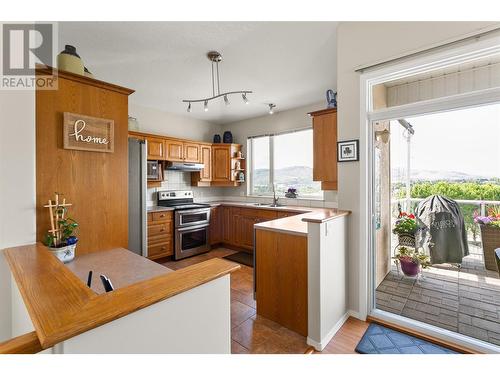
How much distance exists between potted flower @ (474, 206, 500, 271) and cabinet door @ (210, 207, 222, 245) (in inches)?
153

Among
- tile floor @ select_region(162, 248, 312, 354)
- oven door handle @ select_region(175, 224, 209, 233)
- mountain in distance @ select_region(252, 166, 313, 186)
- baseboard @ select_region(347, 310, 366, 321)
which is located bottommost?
tile floor @ select_region(162, 248, 312, 354)

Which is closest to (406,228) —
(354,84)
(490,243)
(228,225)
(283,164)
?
(490,243)

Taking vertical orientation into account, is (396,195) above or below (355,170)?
below

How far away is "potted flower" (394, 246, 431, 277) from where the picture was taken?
2596mm

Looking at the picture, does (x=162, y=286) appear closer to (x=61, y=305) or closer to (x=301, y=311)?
(x=61, y=305)

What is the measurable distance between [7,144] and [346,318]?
2967 millimetres

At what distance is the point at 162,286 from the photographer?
83cm

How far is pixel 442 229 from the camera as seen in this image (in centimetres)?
237

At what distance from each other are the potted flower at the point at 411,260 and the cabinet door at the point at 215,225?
10.4ft

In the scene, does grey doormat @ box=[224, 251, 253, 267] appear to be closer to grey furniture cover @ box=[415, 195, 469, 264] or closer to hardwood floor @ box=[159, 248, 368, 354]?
hardwood floor @ box=[159, 248, 368, 354]

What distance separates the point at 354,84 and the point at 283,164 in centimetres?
265

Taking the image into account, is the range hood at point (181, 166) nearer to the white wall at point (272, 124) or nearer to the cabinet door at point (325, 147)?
the white wall at point (272, 124)

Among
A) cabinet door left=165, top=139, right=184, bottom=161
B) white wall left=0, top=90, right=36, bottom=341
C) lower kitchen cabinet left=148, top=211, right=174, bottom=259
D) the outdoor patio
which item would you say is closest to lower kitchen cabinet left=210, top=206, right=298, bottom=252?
lower kitchen cabinet left=148, top=211, right=174, bottom=259
